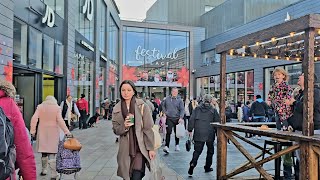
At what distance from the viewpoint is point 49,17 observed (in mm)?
12500

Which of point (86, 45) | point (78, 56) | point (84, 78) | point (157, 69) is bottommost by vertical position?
point (84, 78)

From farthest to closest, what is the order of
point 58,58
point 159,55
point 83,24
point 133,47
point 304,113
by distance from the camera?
1. point 159,55
2. point 133,47
3. point 83,24
4. point 58,58
5. point 304,113

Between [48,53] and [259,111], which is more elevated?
[48,53]

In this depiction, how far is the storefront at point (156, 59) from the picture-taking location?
3400 cm

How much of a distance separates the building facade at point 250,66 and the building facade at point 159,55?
2.08 meters

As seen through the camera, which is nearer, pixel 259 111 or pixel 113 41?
pixel 259 111

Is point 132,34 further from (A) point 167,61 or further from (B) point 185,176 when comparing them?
(B) point 185,176

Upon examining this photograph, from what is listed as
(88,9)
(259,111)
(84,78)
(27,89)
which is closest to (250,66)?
(259,111)

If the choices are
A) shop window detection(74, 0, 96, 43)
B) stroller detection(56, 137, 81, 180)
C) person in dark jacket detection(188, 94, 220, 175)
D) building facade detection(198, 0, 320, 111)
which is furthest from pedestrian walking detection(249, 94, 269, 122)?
shop window detection(74, 0, 96, 43)

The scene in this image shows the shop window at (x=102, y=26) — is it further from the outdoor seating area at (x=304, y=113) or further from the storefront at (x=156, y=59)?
the outdoor seating area at (x=304, y=113)

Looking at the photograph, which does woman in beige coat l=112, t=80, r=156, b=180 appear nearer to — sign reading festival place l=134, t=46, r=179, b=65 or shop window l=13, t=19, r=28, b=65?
shop window l=13, t=19, r=28, b=65

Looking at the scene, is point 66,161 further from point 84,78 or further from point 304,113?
point 84,78

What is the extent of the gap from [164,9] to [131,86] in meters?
35.2

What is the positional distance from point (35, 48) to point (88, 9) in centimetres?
803
